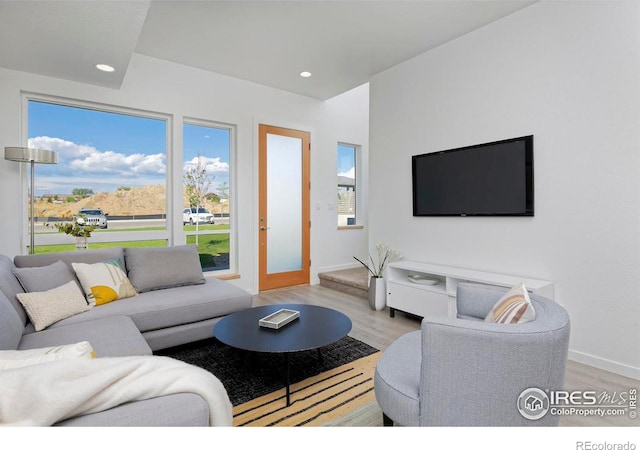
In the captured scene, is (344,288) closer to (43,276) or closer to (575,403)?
(575,403)

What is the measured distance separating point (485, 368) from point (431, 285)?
2162mm

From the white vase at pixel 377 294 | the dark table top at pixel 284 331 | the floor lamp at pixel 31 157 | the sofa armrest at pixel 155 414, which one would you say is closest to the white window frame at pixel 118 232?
the floor lamp at pixel 31 157

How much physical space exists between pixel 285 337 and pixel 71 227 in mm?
2434

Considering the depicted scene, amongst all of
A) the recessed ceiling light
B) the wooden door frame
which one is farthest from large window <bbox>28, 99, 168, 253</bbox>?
the wooden door frame

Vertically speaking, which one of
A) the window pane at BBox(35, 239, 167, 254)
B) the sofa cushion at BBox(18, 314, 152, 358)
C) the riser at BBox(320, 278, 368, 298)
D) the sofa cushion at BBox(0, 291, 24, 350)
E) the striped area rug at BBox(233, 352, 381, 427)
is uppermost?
the window pane at BBox(35, 239, 167, 254)

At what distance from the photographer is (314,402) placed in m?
1.95

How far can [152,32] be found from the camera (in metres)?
3.23

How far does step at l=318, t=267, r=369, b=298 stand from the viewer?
436 centimetres

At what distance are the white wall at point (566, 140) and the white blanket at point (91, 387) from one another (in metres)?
2.72

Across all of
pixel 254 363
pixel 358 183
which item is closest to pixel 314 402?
pixel 254 363

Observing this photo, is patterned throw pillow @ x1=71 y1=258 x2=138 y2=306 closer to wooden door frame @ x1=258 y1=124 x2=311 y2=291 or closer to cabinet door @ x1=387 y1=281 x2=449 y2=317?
wooden door frame @ x1=258 y1=124 x2=311 y2=291

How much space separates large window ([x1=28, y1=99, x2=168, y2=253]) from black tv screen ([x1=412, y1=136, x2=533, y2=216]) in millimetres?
3037

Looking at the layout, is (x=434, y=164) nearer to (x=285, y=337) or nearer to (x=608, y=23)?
(x=608, y=23)
